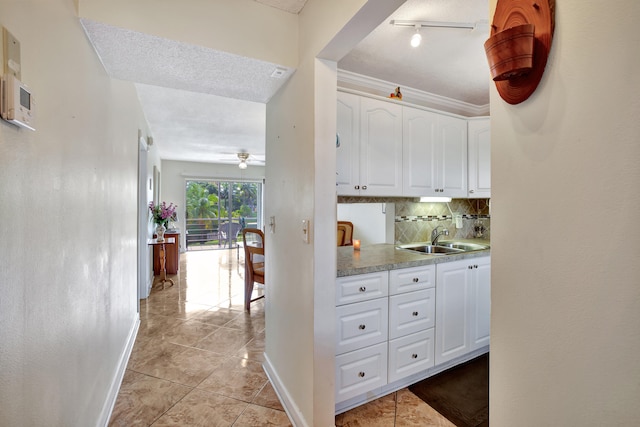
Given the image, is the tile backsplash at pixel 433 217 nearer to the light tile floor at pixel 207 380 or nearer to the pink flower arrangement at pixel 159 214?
the light tile floor at pixel 207 380

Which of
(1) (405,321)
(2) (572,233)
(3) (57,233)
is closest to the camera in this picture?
(2) (572,233)

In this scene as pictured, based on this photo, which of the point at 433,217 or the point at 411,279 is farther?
the point at 433,217

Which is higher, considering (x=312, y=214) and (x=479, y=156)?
(x=479, y=156)

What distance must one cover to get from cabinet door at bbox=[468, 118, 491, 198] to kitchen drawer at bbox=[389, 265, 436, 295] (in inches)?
48.2

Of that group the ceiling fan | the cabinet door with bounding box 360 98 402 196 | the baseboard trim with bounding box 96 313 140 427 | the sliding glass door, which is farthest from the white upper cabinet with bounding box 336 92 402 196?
the sliding glass door

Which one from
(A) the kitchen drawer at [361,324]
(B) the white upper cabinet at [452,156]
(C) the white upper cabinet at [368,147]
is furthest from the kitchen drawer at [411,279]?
(B) the white upper cabinet at [452,156]

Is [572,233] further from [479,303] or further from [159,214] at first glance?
[159,214]

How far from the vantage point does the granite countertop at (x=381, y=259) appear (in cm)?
179

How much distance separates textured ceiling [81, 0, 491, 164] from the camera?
4.84 ft

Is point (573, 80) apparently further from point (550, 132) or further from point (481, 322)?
point (481, 322)

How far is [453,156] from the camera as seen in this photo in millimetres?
2695

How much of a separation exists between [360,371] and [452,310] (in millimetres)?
922

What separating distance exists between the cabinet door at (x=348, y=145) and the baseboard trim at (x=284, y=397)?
139 centimetres

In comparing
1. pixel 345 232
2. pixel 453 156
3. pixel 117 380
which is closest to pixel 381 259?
pixel 345 232
